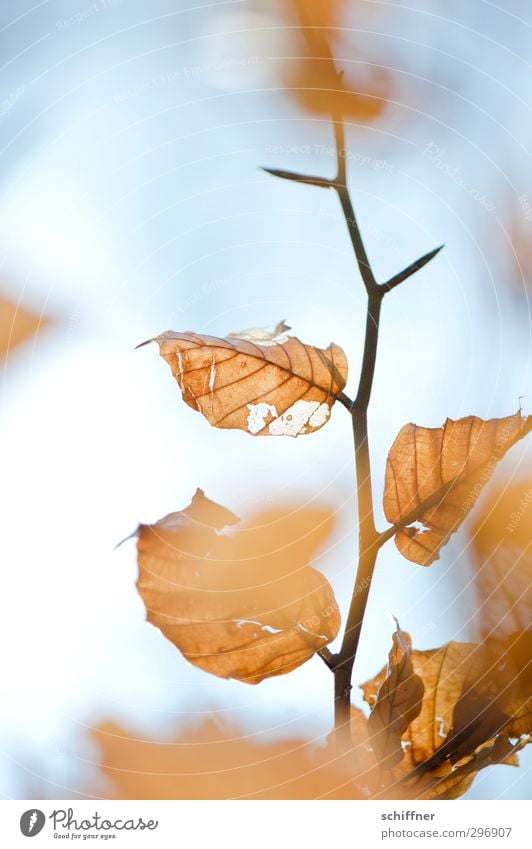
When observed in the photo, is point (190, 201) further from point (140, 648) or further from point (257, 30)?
point (140, 648)

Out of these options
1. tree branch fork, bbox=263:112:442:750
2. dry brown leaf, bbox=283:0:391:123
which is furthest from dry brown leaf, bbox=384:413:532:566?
dry brown leaf, bbox=283:0:391:123

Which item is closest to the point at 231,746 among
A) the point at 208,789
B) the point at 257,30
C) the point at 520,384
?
the point at 208,789

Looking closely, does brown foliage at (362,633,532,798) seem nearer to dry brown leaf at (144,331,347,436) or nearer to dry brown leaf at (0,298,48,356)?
dry brown leaf at (144,331,347,436)

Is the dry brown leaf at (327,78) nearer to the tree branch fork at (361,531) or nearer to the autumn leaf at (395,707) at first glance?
the tree branch fork at (361,531)

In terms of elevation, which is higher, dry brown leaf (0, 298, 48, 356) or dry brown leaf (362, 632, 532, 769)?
dry brown leaf (0, 298, 48, 356)

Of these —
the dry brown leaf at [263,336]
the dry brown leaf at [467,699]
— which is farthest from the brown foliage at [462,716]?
the dry brown leaf at [263,336]
